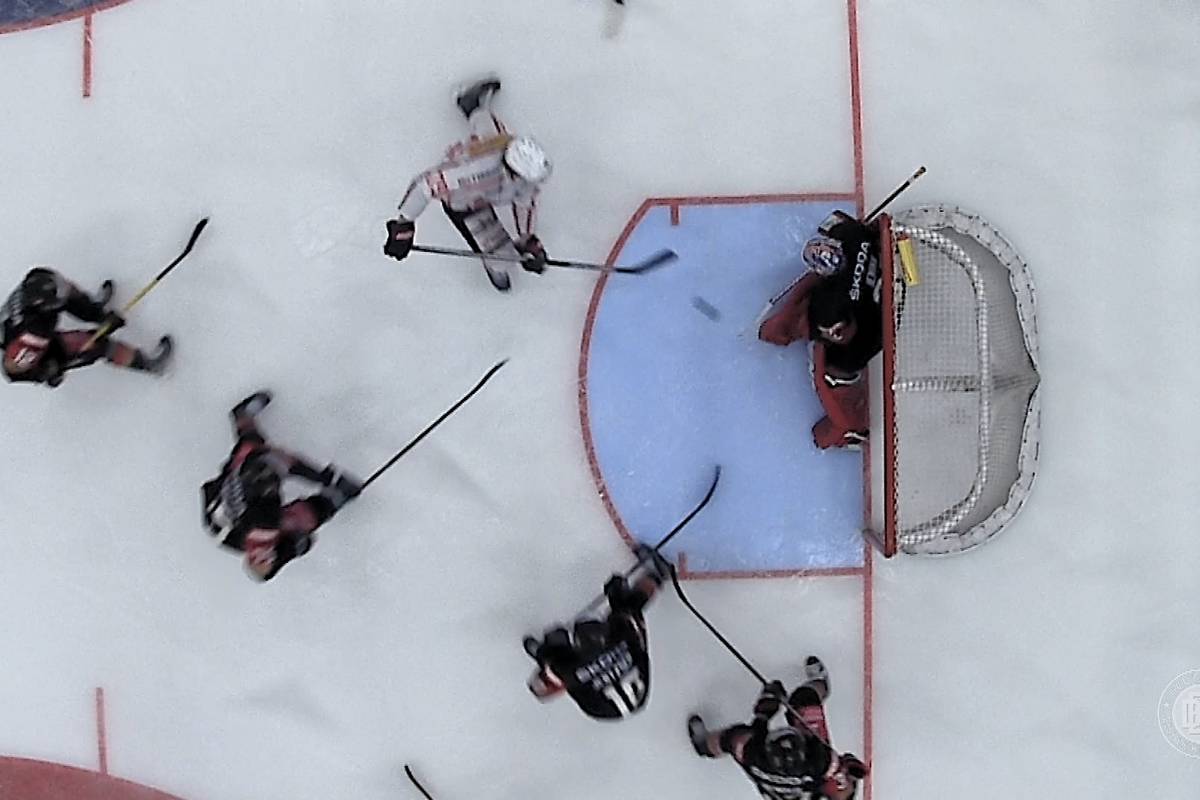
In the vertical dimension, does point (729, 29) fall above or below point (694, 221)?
above

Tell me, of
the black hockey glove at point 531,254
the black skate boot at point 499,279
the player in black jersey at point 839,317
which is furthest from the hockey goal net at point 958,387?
the black skate boot at point 499,279

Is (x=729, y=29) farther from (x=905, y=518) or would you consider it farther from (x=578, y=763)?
(x=578, y=763)

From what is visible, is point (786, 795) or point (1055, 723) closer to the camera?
point (786, 795)

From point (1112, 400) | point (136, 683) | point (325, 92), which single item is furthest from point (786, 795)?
point (325, 92)

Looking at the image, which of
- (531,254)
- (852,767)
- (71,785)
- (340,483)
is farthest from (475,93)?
(71,785)

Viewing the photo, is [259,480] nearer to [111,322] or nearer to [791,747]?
[111,322]

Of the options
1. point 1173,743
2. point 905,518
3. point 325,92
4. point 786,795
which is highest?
Answer: point 325,92

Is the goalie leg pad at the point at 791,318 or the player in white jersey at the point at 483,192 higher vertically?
the player in white jersey at the point at 483,192

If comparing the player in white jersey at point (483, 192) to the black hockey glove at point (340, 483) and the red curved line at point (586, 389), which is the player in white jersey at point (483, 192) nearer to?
the red curved line at point (586, 389)

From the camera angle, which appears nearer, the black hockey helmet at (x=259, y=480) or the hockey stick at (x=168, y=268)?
the black hockey helmet at (x=259, y=480)
